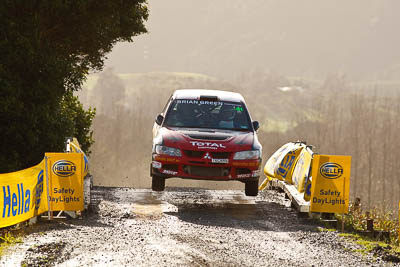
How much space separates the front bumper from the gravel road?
0.72m

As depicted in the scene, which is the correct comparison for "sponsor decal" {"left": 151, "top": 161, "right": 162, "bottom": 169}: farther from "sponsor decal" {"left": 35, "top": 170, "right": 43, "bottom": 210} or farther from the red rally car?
"sponsor decal" {"left": 35, "top": 170, "right": 43, "bottom": 210}

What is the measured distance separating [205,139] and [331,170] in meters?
2.45

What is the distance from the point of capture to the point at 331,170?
10.6 meters

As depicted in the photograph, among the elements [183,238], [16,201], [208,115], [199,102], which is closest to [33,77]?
[199,102]

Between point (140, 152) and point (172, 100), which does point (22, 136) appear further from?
point (140, 152)

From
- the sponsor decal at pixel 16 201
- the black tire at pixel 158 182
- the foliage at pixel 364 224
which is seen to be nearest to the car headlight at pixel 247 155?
the black tire at pixel 158 182

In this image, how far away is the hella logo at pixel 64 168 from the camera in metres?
10.0

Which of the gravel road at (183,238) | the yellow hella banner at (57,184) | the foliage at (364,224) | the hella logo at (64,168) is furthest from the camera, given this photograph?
the foliage at (364,224)

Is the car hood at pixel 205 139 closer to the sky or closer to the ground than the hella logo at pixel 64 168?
closer to the sky

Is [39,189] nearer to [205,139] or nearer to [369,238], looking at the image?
[205,139]

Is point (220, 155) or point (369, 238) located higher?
point (220, 155)

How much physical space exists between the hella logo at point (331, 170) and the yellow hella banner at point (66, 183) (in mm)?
4273

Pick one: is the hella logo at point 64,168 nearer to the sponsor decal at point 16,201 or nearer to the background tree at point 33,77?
the sponsor decal at point 16,201

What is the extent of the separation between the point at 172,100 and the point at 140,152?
127m
